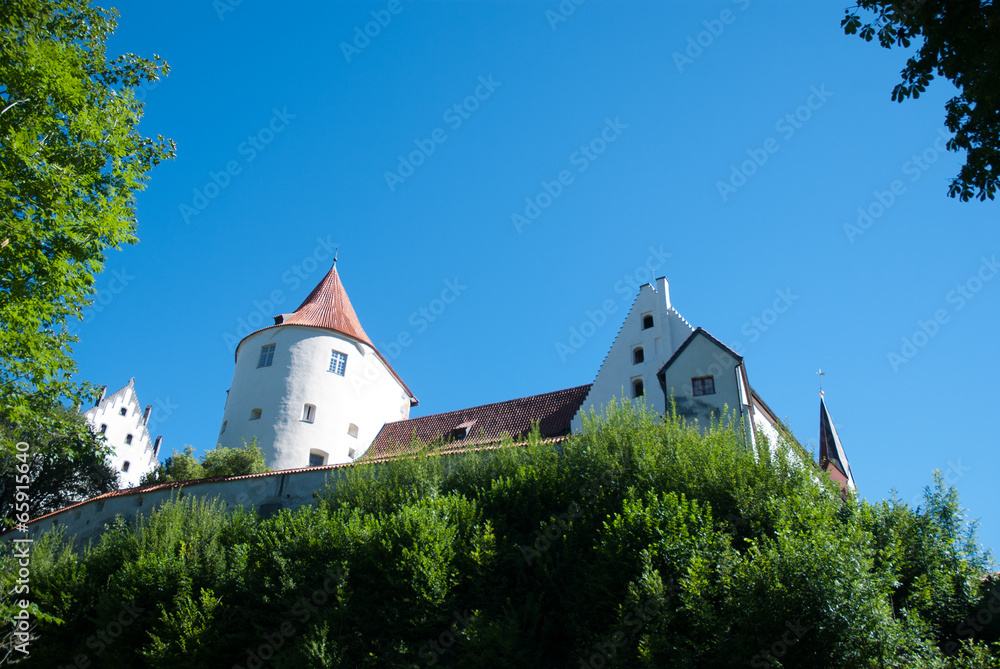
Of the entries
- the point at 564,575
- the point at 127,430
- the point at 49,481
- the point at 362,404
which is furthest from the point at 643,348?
the point at 127,430

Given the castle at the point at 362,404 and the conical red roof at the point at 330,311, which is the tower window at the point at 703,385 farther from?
the conical red roof at the point at 330,311

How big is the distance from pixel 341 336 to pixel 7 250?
25866 millimetres

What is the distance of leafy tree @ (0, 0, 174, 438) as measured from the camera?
42.2ft

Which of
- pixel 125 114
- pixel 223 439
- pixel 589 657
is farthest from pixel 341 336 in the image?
pixel 589 657

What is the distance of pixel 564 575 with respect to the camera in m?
17.0

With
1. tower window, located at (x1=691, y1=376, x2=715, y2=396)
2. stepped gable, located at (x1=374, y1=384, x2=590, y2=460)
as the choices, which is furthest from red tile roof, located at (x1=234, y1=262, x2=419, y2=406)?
tower window, located at (x1=691, y1=376, x2=715, y2=396)

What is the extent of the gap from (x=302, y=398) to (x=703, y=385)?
65.0 feet

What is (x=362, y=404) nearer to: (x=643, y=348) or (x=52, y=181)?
(x=643, y=348)

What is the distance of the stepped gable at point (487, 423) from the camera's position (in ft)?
99.3

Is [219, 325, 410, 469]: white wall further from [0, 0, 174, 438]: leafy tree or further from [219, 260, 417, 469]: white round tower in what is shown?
[0, 0, 174, 438]: leafy tree

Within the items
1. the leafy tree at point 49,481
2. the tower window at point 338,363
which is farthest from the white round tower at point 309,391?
the leafy tree at point 49,481

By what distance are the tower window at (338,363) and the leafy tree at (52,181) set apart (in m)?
22.8

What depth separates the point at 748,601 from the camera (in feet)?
44.7

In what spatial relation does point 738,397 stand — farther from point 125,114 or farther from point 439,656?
point 125,114
